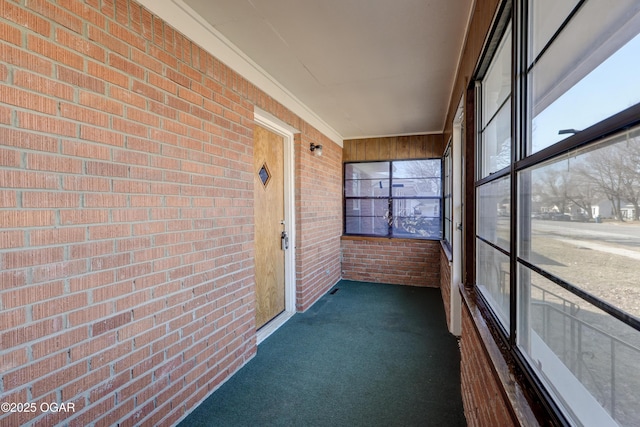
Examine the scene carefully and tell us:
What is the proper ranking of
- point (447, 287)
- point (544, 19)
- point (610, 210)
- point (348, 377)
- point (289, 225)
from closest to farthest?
point (610, 210), point (544, 19), point (348, 377), point (447, 287), point (289, 225)

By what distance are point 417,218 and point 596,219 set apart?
4.43 m

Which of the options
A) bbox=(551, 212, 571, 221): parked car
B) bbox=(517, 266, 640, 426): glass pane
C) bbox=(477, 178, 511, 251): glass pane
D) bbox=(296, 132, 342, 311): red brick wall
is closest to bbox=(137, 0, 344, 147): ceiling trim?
bbox=(296, 132, 342, 311): red brick wall

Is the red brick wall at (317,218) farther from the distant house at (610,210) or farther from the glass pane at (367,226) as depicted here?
the distant house at (610,210)

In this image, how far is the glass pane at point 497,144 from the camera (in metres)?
1.29

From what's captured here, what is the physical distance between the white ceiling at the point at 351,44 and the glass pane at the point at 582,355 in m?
1.71

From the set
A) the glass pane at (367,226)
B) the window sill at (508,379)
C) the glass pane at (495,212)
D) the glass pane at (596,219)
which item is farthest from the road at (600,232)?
the glass pane at (367,226)

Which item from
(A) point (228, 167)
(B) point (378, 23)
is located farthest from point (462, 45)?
(A) point (228, 167)

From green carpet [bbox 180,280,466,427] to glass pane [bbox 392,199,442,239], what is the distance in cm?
159

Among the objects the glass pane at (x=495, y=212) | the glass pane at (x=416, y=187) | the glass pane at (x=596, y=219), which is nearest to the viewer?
the glass pane at (x=596, y=219)

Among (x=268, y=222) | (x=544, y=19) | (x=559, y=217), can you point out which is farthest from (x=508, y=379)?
(x=268, y=222)

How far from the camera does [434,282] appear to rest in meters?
4.74

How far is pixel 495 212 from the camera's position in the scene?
1.51 metres

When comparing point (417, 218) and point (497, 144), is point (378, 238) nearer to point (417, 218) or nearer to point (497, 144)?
point (417, 218)

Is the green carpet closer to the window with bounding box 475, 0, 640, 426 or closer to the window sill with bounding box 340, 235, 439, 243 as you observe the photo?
the window with bounding box 475, 0, 640, 426
